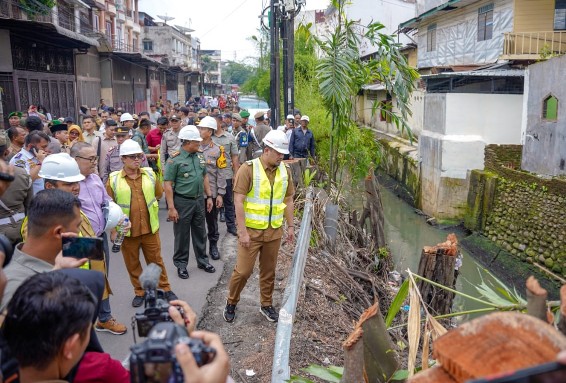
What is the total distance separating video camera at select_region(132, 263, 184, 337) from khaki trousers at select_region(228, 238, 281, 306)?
3223 mm

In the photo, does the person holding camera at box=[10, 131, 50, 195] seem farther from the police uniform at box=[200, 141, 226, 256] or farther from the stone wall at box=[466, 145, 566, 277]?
the stone wall at box=[466, 145, 566, 277]

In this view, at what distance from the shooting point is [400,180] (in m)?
22.6

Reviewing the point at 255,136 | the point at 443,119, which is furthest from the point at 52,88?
the point at 443,119

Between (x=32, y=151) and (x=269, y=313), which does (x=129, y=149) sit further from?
(x=269, y=313)

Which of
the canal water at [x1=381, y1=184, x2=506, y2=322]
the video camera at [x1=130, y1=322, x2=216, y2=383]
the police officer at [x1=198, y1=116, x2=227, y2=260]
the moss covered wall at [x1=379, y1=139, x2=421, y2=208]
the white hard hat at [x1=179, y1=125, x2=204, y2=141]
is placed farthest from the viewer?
the moss covered wall at [x1=379, y1=139, x2=421, y2=208]

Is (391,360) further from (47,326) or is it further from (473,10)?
(473,10)

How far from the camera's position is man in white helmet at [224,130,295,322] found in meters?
5.17

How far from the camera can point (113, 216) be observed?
4.93m

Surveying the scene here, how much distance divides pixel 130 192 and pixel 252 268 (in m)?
1.43

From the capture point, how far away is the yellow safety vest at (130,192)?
5.47 meters

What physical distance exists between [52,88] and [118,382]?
1848 centimetres

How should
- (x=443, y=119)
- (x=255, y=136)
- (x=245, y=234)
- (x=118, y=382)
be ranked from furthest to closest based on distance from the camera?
(x=443, y=119)
(x=255, y=136)
(x=245, y=234)
(x=118, y=382)

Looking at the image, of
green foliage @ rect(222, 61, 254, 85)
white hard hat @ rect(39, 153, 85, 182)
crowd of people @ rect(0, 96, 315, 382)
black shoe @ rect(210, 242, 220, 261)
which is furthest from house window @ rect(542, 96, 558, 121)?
green foliage @ rect(222, 61, 254, 85)

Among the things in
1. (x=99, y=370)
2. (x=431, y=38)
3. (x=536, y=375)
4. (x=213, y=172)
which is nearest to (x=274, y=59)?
(x=213, y=172)
